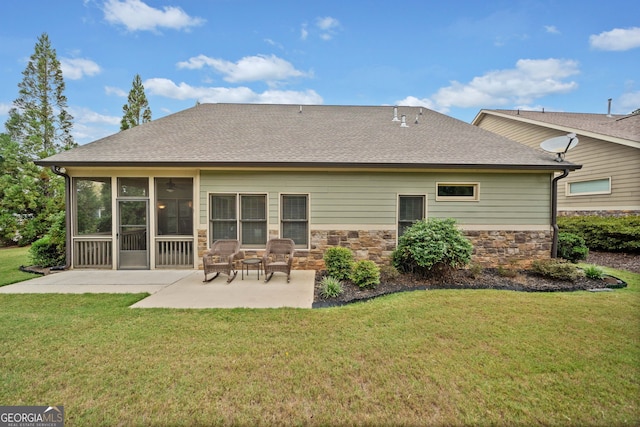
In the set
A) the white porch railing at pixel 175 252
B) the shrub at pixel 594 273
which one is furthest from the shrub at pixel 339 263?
the shrub at pixel 594 273

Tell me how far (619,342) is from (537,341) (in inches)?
37.8

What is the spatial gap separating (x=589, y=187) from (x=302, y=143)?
11.2 metres

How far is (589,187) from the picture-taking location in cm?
971

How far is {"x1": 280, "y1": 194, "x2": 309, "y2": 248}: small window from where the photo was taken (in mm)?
6718

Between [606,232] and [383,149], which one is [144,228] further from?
[606,232]

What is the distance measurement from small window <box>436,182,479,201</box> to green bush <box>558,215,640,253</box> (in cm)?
530

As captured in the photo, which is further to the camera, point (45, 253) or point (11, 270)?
point (45, 253)

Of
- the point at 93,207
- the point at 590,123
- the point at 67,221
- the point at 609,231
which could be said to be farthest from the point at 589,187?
the point at 67,221

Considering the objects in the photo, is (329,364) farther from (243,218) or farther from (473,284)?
(243,218)

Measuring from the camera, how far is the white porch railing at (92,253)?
21.7ft

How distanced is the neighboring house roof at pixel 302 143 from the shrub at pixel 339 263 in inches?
85.6

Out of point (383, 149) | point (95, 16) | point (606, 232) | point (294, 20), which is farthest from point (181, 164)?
point (606, 232)

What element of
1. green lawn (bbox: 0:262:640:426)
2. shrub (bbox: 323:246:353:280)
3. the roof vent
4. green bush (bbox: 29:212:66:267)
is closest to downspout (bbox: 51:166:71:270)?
green bush (bbox: 29:212:66:267)

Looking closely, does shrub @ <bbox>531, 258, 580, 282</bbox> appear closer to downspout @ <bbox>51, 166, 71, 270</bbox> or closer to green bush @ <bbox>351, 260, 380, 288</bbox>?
green bush @ <bbox>351, 260, 380, 288</bbox>
